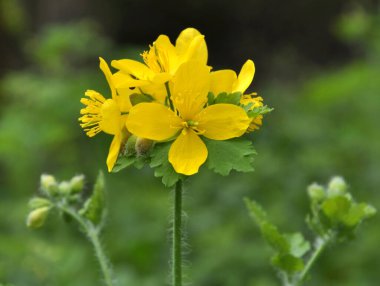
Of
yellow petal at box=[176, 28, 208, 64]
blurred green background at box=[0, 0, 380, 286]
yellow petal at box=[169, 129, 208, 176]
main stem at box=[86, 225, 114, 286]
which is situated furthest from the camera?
blurred green background at box=[0, 0, 380, 286]

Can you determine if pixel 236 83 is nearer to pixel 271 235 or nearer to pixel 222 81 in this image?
pixel 222 81

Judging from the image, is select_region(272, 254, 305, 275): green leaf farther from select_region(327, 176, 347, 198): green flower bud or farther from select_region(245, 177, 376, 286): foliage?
select_region(327, 176, 347, 198): green flower bud

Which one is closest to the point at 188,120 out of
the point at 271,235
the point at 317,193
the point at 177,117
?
the point at 177,117

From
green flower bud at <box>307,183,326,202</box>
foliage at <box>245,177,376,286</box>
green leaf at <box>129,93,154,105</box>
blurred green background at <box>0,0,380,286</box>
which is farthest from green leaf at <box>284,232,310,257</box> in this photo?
blurred green background at <box>0,0,380,286</box>

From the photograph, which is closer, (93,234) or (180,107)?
(180,107)

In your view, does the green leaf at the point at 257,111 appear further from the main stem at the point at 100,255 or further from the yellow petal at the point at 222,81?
the main stem at the point at 100,255

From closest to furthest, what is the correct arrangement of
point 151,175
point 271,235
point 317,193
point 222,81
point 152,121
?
point 152,121
point 222,81
point 271,235
point 317,193
point 151,175

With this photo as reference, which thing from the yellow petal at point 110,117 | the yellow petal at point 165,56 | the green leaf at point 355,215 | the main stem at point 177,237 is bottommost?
the main stem at point 177,237

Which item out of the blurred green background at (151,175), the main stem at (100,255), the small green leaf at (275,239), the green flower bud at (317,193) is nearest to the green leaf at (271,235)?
the small green leaf at (275,239)
